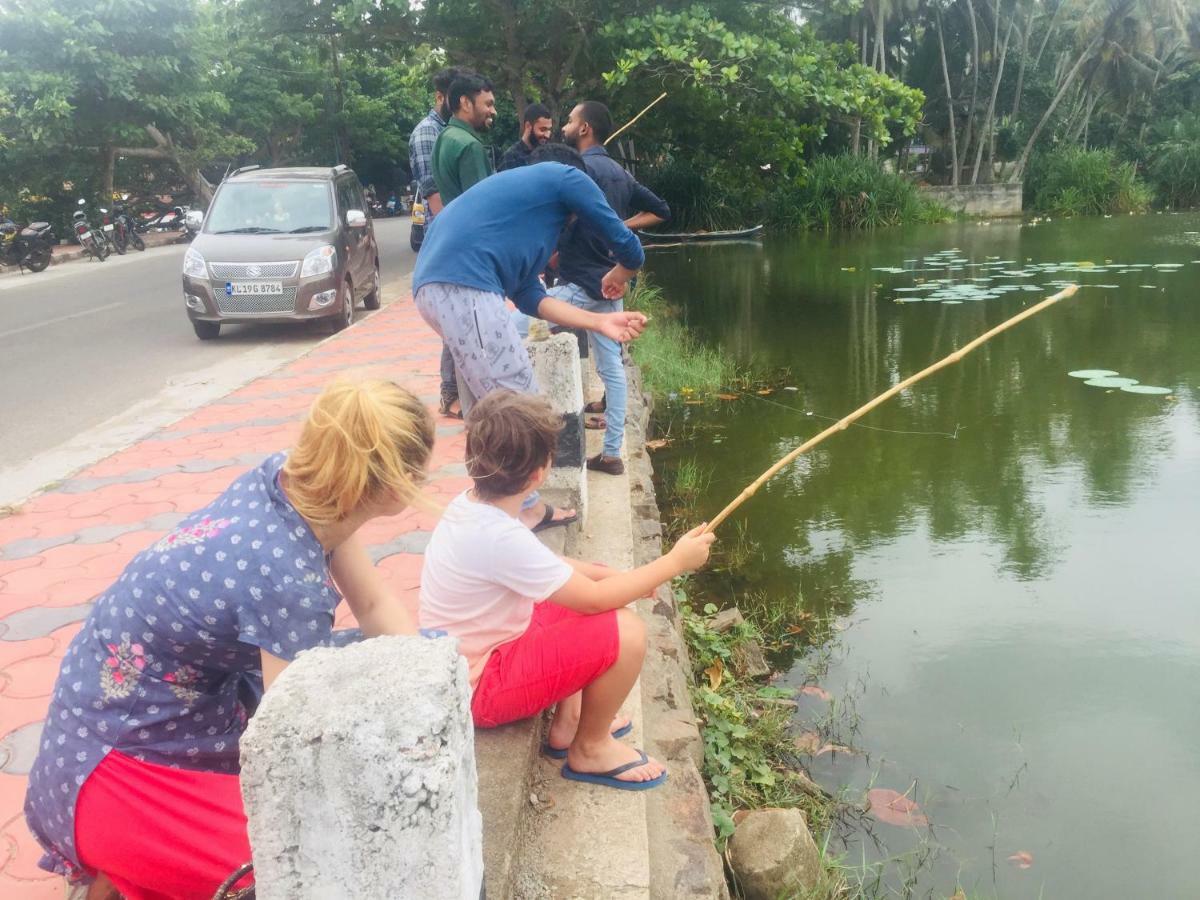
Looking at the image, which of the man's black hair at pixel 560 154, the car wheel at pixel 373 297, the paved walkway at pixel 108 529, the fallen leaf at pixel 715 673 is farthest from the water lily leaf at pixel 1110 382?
the car wheel at pixel 373 297

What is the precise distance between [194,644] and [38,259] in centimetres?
1777

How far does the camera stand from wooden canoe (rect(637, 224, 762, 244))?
798 inches

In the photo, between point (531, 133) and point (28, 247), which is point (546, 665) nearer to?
point (531, 133)

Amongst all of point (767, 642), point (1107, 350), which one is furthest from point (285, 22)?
point (767, 642)

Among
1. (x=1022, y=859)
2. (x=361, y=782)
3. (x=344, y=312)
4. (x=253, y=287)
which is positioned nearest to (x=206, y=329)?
(x=253, y=287)

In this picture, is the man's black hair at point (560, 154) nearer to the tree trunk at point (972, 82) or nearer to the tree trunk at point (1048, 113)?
the tree trunk at point (972, 82)

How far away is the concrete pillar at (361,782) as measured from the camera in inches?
49.4

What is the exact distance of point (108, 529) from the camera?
4207 mm

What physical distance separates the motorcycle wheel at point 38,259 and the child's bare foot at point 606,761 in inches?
690

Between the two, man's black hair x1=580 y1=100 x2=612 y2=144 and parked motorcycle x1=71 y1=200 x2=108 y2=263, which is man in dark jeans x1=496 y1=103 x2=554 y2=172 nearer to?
man's black hair x1=580 y1=100 x2=612 y2=144

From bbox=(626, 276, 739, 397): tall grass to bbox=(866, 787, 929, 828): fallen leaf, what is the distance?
16.1ft

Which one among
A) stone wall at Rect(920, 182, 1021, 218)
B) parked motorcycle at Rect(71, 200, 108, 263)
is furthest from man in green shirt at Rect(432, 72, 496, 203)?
stone wall at Rect(920, 182, 1021, 218)

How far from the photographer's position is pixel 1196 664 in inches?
153

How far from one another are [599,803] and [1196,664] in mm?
2737
